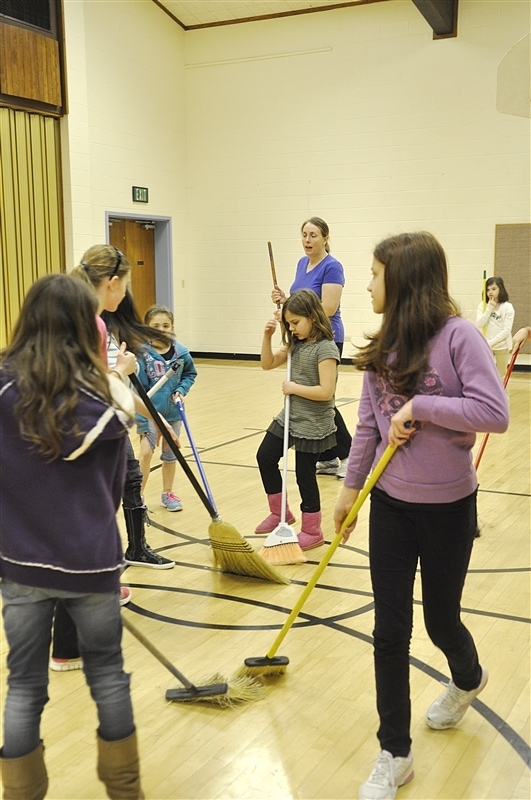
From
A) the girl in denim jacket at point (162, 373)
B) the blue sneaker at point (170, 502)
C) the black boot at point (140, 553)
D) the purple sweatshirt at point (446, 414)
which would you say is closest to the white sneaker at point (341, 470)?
the blue sneaker at point (170, 502)

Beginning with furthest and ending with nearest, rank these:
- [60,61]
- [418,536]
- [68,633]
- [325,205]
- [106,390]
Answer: [325,205]
[60,61]
[68,633]
[418,536]
[106,390]

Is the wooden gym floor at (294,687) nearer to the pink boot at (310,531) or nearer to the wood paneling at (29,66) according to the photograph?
the pink boot at (310,531)

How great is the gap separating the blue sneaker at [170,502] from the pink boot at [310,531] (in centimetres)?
92

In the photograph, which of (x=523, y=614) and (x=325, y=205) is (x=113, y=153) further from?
(x=523, y=614)

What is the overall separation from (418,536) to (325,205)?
9661 mm

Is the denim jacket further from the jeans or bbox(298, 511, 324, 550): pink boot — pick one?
Result: the jeans

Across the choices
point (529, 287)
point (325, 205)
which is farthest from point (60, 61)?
point (529, 287)

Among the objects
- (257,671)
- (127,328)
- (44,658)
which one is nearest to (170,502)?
(127,328)

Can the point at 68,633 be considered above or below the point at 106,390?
below

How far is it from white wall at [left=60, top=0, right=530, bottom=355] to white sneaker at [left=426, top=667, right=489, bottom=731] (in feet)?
27.0

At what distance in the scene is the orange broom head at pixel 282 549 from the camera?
140 inches

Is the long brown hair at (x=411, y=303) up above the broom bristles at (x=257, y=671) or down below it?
above

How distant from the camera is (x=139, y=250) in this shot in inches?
454

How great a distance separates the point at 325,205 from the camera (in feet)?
36.2
